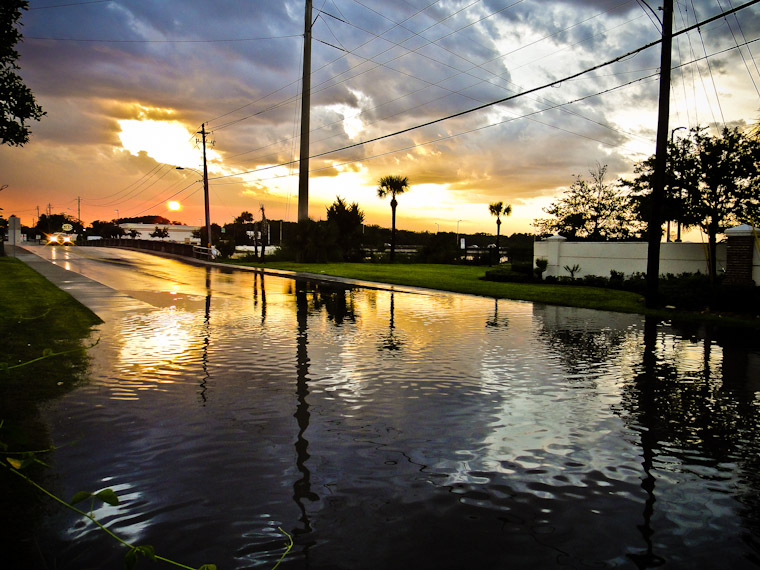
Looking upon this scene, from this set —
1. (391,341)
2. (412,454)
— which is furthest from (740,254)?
(412,454)

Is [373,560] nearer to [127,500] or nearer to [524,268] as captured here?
[127,500]

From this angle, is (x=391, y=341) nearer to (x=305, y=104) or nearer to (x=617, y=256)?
(x=617, y=256)

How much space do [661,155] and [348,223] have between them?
4407 centimetres

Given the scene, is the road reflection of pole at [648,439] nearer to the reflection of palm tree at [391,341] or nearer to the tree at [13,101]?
the reflection of palm tree at [391,341]

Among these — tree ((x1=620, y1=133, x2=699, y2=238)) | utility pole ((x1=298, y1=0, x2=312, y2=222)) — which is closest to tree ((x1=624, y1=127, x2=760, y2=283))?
tree ((x1=620, y1=133, x2=699, y2=238))

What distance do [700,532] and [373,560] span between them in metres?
2.13

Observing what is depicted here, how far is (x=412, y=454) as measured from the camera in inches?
201

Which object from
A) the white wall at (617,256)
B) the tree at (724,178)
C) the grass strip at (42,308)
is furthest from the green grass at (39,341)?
the white wall at (617,256)

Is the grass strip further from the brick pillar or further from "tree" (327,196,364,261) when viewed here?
"tree" (327,196,364,261)

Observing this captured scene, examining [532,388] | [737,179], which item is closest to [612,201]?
[737,179]

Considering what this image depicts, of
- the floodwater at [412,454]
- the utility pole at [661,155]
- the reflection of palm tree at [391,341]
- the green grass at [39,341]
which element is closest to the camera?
the floodwater at [412,454]

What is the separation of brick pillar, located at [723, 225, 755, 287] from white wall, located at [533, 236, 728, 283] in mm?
3582

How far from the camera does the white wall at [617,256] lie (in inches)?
985

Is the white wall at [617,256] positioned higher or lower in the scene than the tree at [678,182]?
lower
